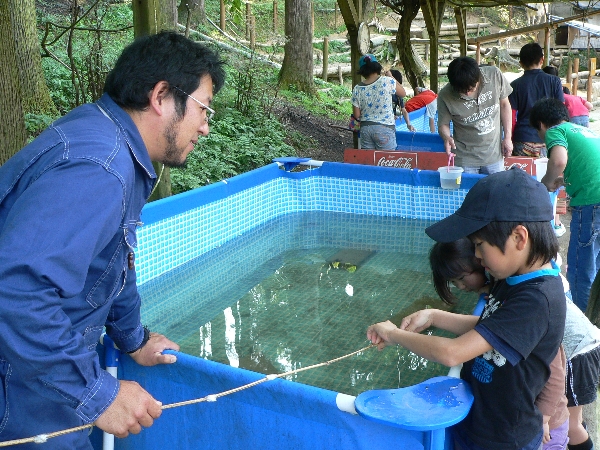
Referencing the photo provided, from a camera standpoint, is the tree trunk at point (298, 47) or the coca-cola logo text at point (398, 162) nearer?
the coca-cola logo text at point (398, 162)

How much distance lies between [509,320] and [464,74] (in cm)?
415

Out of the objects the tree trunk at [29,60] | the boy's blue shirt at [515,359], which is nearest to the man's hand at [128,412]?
the boy's blue shirt at [515,359]

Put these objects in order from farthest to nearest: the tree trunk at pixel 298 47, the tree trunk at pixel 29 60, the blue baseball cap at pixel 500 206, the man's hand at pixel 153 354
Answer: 1. the tree trunk at pixel 298 47
2. the tree trunk at pixel 29 60
3. the man's hand at pixel 153 354
4. the blue baseball cap at pixel 500 206

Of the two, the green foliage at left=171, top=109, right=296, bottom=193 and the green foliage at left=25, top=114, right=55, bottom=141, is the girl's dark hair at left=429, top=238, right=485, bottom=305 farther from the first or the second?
the green foliage at left=25, top=114, right=55, bottom=141

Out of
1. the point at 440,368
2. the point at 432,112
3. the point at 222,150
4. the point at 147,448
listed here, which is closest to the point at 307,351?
the point at 440,368

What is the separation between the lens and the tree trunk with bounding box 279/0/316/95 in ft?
45.1

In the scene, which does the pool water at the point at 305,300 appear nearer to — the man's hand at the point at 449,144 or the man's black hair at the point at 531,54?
the man's hand at the point at 449,144

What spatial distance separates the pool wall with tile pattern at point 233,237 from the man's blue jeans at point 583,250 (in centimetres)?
157

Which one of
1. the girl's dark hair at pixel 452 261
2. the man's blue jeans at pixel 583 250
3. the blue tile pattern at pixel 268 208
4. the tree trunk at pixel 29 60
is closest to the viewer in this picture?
the girl's dark hair at pixel 452 261

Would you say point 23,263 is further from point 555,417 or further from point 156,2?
point 156,2

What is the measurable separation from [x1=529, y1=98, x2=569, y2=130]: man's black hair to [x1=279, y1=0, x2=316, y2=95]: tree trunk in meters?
9.91

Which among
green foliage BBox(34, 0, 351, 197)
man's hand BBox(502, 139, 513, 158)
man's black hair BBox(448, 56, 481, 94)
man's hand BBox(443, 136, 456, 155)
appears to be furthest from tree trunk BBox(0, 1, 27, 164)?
man's hand BBox(502, 139, 513, 158)

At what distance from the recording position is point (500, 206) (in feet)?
6.37

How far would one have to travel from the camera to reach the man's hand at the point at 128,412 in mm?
1651
